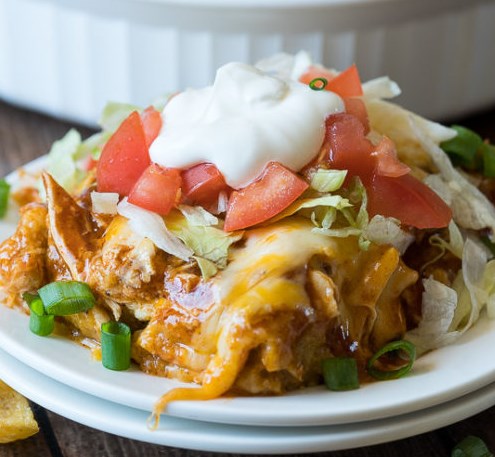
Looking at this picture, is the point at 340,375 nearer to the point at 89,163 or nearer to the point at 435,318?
the point at 435,318

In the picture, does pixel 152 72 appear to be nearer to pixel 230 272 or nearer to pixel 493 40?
pixel 493 40

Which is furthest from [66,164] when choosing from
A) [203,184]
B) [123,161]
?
[203,184]

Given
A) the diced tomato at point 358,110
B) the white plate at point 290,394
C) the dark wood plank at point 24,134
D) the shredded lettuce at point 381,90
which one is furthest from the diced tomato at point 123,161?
the dark wood plank at point 24,134

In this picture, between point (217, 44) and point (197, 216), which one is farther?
point (217, 44)

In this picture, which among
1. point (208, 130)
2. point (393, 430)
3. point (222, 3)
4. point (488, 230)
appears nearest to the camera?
point (393, 430)

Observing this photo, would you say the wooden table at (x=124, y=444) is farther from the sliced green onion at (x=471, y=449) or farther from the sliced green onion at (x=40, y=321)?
the sliced green onion at (x=40, y=321)

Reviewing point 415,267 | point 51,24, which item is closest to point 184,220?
point 415,267

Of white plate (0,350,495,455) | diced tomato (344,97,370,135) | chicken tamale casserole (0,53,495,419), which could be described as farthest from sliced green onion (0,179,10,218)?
diced tomato (344,97,370,135)
